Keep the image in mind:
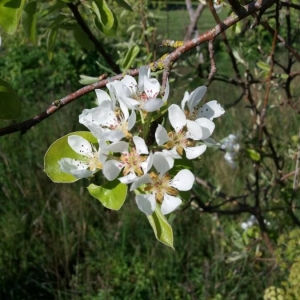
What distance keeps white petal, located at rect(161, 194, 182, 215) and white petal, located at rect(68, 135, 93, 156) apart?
0.37 ft

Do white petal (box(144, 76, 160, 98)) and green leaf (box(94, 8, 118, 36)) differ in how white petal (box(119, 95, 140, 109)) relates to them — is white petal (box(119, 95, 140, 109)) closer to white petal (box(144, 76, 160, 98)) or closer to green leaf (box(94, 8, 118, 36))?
white petal (box(144, 76, 160, 98))

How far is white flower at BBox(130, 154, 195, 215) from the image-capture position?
0.57 metres

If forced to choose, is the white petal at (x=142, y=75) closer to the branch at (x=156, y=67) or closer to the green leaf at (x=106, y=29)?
the branch at (x=156, y=67)

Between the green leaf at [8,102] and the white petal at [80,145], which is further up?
the green leaf at [8,102]

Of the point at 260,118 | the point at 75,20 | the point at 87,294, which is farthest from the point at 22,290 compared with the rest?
the point at 75,20

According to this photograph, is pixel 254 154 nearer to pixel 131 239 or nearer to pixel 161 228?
pixel 161 228

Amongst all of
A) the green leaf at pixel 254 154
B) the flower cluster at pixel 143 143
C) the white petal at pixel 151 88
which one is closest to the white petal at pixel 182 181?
the flower cluster at pixel 143 143

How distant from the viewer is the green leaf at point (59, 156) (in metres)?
0.63

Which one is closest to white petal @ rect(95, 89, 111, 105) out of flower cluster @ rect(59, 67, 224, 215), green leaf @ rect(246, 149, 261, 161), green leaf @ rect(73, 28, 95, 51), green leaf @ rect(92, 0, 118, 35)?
flower cluster @ rect(59, 67, 224, 215)

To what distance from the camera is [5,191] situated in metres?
2.87

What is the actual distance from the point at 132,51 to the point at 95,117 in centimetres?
55

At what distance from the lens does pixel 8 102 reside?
2.33 ft

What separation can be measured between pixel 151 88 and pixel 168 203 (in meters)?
0.14

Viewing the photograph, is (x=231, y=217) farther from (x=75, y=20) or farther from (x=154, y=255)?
(x=75, y=20)
